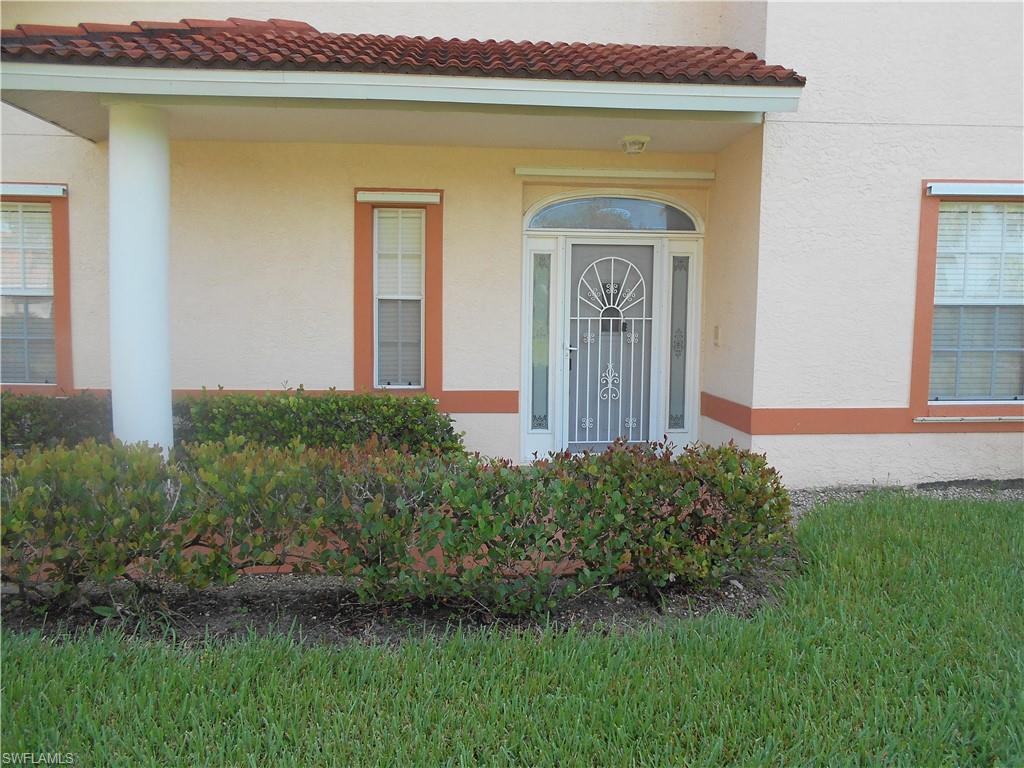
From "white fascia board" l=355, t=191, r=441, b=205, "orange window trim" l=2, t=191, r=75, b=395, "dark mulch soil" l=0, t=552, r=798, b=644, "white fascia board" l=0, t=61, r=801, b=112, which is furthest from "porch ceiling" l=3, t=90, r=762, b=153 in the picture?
"dark mulch soil" l=0, t=552, r=798, b=644

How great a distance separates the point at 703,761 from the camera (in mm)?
2697

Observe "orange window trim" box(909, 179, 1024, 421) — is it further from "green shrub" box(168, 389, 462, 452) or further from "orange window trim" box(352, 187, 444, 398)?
"orange window trim" box(352, 187, 444, 398)

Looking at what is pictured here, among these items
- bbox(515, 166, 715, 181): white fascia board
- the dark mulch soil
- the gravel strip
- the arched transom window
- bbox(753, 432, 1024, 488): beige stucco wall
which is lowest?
the dark mulch soil

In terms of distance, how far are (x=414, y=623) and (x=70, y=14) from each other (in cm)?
722

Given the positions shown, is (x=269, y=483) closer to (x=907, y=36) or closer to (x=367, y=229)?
(x=367, y=229)

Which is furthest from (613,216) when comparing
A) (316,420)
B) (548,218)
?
(316,420)

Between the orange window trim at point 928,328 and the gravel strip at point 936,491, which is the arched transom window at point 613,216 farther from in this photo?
the gravel strip at point 936,491

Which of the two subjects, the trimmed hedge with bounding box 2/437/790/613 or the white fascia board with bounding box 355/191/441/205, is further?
the white fascia board with bounding box 355/191/441/205

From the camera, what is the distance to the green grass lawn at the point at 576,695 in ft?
9.07

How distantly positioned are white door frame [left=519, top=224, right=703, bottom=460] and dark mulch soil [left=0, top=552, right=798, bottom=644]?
3638 mm

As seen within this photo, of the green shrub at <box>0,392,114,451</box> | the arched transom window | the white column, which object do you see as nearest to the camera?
the white column

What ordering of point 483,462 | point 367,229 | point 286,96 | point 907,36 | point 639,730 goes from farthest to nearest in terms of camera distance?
point 367,229 → point 907,36 → point 286,96 → point 483,462 → point 639,730

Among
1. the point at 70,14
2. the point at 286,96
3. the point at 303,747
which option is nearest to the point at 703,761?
the point at 303,747

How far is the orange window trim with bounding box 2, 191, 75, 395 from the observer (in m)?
7.18
